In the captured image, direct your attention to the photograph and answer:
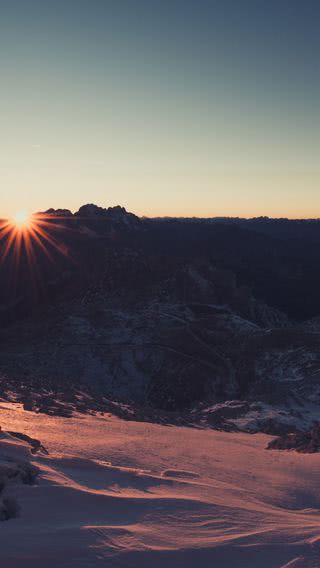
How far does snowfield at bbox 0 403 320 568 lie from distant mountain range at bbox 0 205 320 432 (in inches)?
197

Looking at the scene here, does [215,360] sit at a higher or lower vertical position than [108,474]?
lower

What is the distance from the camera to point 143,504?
3.35 m

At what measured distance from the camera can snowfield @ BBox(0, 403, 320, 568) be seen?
2.55m

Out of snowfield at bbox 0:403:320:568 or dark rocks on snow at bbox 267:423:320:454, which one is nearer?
snowfield at bbox 0:403:320:568

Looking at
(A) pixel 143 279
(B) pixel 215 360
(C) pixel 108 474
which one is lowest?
(B) pixel 215 360

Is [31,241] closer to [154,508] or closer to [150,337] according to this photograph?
[150,337]

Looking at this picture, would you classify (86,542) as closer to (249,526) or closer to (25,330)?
(249,526)

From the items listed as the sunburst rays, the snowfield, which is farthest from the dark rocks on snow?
the sunburst rays

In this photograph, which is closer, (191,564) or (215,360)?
(191,564)

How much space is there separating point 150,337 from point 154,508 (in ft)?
63.5

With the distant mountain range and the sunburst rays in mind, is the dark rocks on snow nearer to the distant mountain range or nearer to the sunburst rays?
the distant mountain range

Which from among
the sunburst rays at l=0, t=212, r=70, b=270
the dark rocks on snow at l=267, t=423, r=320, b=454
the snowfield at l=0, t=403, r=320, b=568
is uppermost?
the sunburst rays at l=0, t=212, r=70, b=270

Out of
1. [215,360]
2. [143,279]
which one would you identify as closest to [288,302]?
[143,279]

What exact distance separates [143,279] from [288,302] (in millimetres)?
26484
